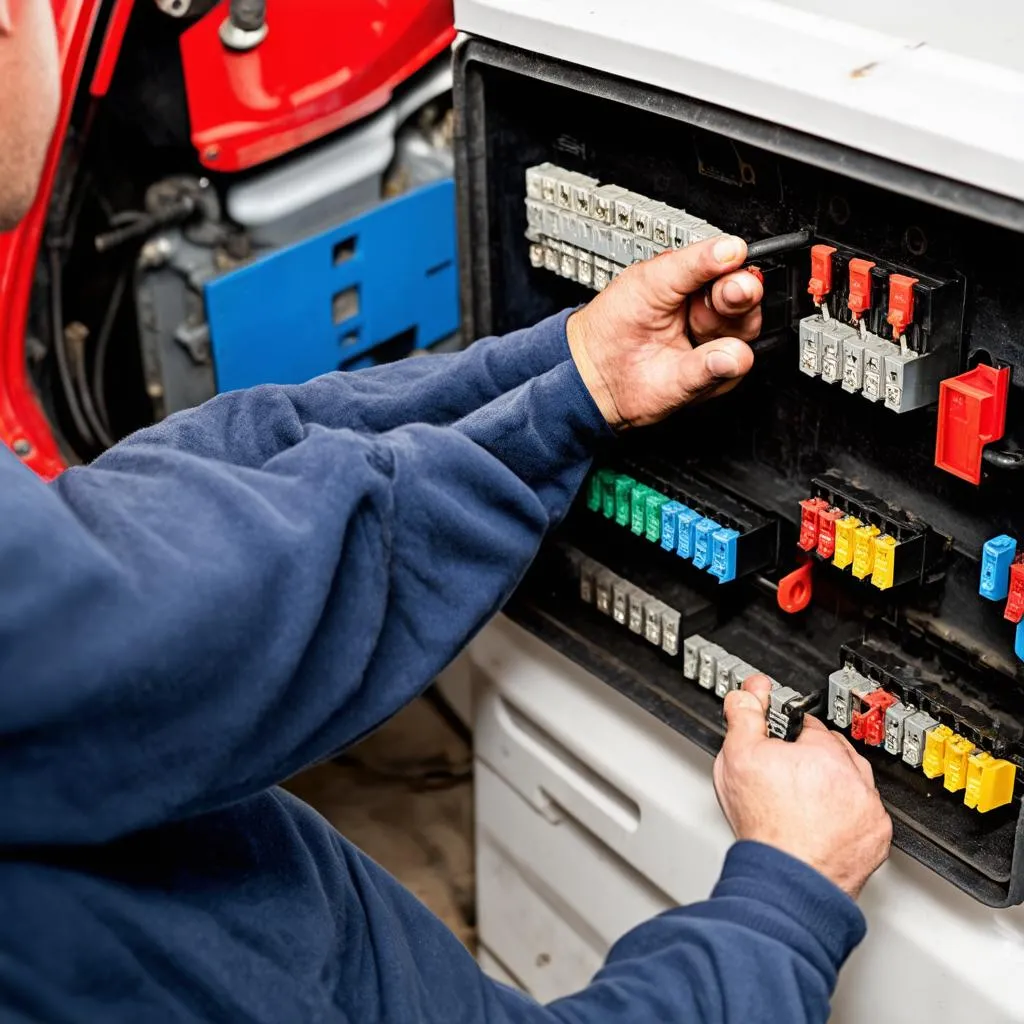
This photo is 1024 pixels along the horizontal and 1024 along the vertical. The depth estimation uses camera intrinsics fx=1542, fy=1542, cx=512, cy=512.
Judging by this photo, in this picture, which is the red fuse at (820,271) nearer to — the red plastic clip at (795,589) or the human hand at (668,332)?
the human hand at (668,332)

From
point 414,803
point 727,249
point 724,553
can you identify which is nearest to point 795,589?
point 724,553

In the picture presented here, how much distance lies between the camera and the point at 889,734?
1013mm

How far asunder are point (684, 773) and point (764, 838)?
0.86ft

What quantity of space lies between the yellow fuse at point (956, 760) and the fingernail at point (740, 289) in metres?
0.31

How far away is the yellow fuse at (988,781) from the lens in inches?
37.3

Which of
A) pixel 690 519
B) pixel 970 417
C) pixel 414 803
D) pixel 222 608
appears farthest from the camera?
pixel 414 803

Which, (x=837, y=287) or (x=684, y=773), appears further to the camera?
(x=684, y=773)

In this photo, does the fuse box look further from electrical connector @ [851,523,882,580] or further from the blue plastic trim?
the blue plastic trim

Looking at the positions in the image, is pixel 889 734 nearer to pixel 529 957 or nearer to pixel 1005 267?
pixel 1005 267

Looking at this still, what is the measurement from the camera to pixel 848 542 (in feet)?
3.25

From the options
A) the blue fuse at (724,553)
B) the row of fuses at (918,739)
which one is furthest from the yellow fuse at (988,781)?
the blue fuse at (724,553)

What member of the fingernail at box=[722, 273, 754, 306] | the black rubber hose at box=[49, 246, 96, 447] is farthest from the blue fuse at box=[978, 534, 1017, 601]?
the black rubber hose at box=[49, 246, 96, 447]

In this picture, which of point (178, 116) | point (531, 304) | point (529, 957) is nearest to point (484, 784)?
point (529, 957)

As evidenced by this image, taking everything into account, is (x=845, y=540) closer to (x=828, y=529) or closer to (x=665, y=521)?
(x=828, y=529)
